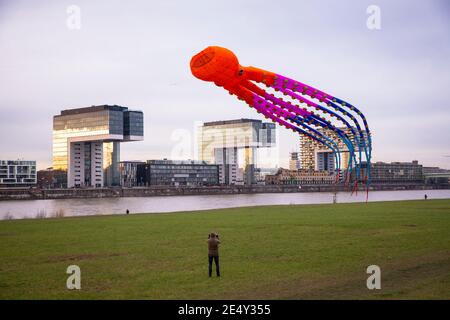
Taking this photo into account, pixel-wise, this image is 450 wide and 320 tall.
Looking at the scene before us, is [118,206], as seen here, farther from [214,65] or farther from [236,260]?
[214,65]

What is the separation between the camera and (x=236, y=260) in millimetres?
26328

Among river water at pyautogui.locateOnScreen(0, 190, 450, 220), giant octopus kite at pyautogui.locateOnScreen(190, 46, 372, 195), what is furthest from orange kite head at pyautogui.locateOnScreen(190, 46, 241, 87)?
river water at pyautogui.locateOnScreen(0, 190, 450, 220)

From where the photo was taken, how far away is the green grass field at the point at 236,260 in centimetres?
1969

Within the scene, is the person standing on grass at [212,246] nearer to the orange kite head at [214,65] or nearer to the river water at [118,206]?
the orange kite head at [214,65]

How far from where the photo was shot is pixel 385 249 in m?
29.1

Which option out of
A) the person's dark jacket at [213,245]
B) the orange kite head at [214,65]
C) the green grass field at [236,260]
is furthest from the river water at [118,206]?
the person's dark jacket at [213,245]

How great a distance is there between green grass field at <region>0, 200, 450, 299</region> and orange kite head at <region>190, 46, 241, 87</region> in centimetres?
837

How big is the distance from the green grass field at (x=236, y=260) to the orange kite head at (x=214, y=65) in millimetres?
8370

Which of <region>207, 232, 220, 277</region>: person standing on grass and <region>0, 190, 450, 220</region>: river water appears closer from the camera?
<region>207, 232, 220, 277</region>: person standing on grass

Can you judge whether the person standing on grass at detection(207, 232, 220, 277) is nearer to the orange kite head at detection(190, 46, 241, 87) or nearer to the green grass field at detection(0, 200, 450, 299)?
the green grass field at detection(0, 200, 450, 299)

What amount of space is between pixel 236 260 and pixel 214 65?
29.3 feet

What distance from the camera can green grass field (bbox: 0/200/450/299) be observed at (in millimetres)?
19688
